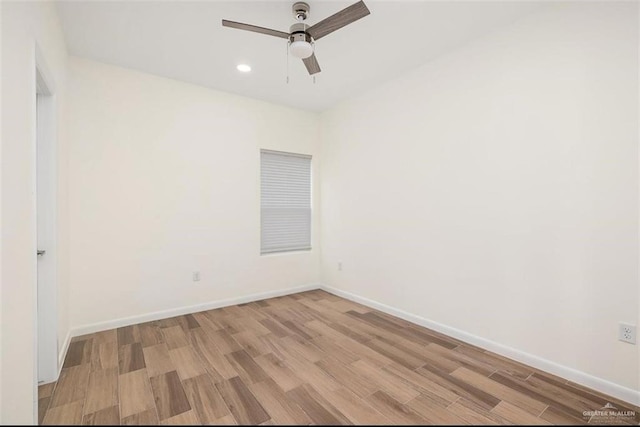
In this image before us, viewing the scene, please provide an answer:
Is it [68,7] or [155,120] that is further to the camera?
[155,120]

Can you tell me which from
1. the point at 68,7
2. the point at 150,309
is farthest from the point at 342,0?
the point at 150,309

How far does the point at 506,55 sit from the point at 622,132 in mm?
1022

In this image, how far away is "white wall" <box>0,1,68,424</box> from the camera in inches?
48.2

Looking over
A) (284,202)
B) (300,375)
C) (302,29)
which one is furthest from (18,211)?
(284,202)

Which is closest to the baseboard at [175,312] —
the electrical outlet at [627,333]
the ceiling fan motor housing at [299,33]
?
the ceiling fan motor housing at [299,33]

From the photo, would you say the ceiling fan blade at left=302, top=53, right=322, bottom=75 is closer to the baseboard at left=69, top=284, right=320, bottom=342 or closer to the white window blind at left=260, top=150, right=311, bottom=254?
the white window blind at left=260, top=150, right=311, bottom=254

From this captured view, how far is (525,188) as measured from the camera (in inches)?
88.7

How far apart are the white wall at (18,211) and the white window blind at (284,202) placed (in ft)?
8.59

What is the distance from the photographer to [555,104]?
6.90 ft

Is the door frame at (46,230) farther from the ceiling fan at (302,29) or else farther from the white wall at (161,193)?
the ceiling fan at (302,29)

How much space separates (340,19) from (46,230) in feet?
8.32

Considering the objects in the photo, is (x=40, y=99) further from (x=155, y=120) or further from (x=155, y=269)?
(x=155, y=269)

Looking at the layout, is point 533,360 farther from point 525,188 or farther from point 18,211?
point 18,211

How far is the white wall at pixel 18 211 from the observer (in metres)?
1.22
